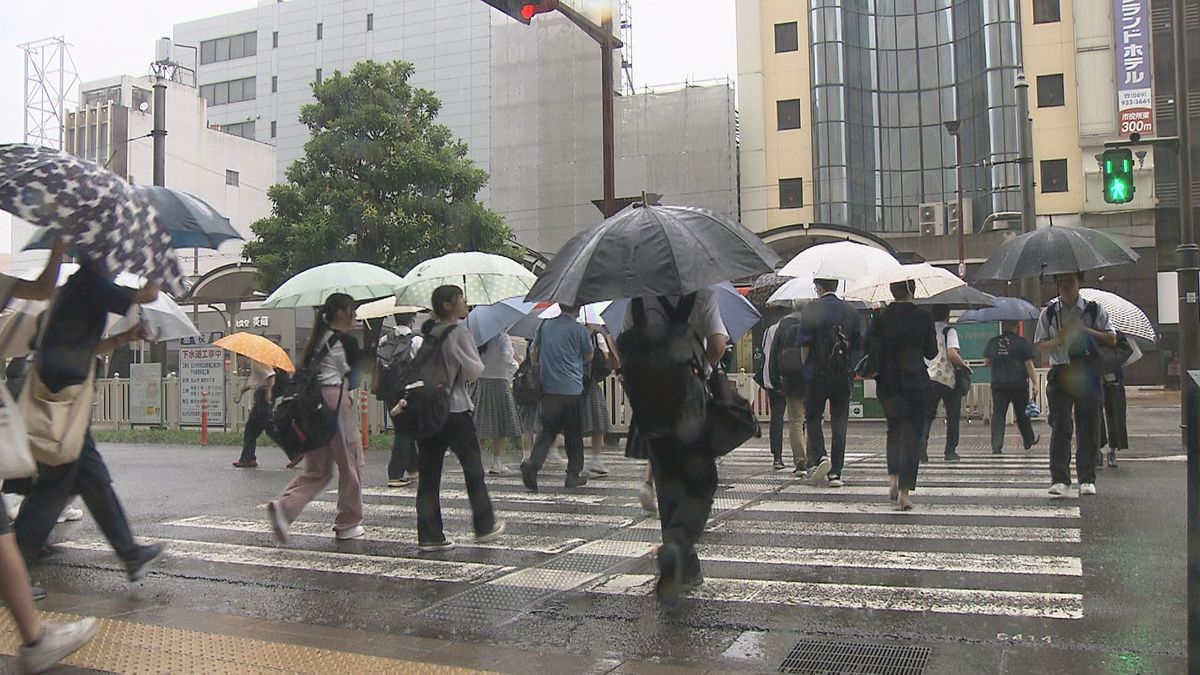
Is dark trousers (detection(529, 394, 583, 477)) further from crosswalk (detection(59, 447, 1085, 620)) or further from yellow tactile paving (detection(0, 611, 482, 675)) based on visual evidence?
yellow tactile paving (detection(0, 611, 482, 675))

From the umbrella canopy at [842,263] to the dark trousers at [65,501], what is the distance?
18.8 feet

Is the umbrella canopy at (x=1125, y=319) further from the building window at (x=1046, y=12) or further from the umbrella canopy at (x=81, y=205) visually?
the building window at (x=1046, y=12)

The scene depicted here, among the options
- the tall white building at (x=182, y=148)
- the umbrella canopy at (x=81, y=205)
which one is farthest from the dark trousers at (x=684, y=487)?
the tall white building at (x=182, y=148)

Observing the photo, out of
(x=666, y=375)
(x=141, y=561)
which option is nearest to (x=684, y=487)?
(x=666, y=375)

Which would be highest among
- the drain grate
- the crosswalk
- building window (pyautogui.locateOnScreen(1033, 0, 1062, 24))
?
building window (pyautogui.locateOnScreen(1033, 0, 1062, 24))

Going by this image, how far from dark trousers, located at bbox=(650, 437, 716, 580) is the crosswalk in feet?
1.35

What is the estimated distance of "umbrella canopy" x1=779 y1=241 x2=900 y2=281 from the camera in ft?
30.3

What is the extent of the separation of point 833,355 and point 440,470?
3833mm

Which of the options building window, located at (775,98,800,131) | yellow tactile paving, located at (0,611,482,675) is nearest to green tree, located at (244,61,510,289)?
yellow tactile paving, located at (0,611,482,675)

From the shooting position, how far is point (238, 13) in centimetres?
5756

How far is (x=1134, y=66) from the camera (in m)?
34.0

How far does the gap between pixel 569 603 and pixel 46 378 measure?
8.66 feet

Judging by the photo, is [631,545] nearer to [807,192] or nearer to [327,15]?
[807,192]

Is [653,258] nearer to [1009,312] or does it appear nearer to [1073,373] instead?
[1073,373]
